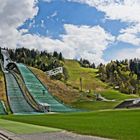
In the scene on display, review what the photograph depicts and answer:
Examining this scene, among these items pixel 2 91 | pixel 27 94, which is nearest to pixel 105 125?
pixel 27 94

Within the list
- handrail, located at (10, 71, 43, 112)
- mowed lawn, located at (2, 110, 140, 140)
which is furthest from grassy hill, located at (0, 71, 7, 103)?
mowed lawn, located at (2, 110, 140, 140)

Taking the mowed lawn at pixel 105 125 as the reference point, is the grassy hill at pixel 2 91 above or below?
above

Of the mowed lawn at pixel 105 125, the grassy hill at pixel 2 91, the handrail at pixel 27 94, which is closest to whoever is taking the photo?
the mowed lawn at pixel 105 125

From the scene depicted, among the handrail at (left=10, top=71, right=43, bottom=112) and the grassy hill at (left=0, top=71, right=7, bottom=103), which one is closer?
the handrail at (left=10, top=71, right=43, bottom=112)

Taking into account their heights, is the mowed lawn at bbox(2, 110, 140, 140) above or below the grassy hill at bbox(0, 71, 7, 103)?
below

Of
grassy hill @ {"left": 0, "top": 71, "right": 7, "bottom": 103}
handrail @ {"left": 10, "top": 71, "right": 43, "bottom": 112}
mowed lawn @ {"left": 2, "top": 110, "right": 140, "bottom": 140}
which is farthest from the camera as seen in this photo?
grassy hill @ {"left": 0, "top": 71, "right": 7, "bottom": 103}

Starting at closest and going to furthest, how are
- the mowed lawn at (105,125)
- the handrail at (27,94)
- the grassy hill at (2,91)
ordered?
1. the mowed lawn at (105,125)
2. the handrail at (27,94)
3. the grassy hill at (2,91)

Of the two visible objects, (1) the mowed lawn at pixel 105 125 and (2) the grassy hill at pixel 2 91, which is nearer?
(1) the mowed lawn at pixel 105 125

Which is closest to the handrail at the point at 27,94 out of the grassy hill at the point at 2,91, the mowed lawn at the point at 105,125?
the grassy hill at the point at 2,91

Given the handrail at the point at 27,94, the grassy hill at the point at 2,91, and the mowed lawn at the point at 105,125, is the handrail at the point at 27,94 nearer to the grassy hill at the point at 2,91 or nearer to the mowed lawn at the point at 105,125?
the grassy hill at the point at 2,91

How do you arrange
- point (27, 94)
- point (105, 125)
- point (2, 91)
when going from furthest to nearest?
point (2, 91) < point (27, 94) < point (105, 125)

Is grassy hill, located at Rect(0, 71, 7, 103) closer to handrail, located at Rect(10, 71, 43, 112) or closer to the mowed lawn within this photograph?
handrail, located at Rect(10, 71, 43, 112)

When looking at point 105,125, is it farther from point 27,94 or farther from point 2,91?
point 2,91

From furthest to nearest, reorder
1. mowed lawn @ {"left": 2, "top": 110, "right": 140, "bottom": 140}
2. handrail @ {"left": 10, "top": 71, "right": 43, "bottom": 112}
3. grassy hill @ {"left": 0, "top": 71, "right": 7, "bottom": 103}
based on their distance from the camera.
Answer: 1. grassy hill @ {"left": 0, "top": 71, "right": 7, "bottom": 103}
2. handrail @ {"left": 10, "top": 71, "right": 43, "bottom": 112}
3. mowed lawn @ {"left": 2, "top": 110, "right": 140, "bottom": 140}
